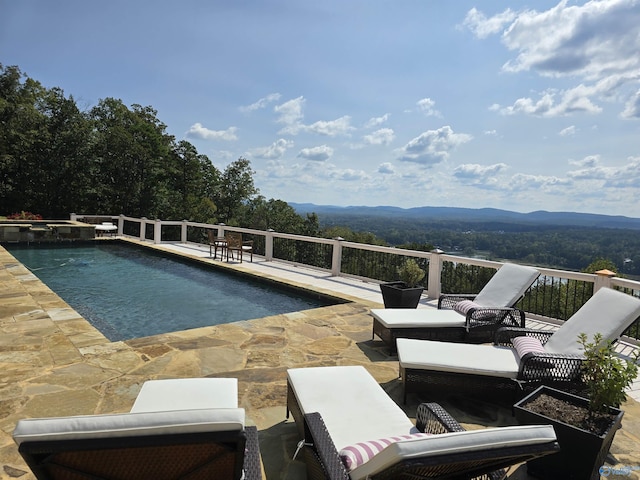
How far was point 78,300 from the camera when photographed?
671cm

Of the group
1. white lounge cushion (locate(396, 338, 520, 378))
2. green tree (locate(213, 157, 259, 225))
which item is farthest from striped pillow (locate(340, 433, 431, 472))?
green tree (locate(213, 157, 259, 225))

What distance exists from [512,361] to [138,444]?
2.68 m

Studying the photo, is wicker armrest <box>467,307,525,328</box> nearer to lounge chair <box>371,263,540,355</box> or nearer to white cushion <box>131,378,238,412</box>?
lounge chair <box>371,263,540,355</box>

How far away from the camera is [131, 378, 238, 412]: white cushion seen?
6.65 ft

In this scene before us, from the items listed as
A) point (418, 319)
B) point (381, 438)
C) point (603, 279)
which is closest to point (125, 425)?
point (381, 438)

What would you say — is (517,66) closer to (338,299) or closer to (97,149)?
(338,299)

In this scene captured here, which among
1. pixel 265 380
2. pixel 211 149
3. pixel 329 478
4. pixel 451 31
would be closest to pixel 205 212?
pixel 211 149

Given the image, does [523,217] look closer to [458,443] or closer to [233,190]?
[233,190]

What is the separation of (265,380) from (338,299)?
3.27m

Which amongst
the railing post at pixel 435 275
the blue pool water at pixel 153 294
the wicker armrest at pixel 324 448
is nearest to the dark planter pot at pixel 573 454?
the wicker armrest at pixel 324 448

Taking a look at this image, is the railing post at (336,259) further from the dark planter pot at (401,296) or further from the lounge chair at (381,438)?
the lounge chair at (381,438)

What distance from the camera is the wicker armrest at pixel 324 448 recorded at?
1.49 m

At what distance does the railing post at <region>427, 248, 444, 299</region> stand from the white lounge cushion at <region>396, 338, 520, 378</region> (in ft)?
10.9

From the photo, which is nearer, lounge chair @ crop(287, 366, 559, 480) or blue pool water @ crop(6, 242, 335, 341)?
lounge chair @ crop(287, 366, 559, 480)
